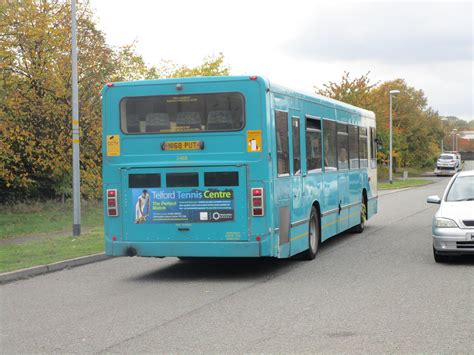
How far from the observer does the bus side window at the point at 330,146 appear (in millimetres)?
14431

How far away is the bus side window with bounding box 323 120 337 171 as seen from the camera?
47.3 ft

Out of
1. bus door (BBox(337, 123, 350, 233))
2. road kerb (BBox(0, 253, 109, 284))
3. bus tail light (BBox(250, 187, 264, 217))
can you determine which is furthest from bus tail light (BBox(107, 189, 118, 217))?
bus door (BBox(337, 123, 350, 233))

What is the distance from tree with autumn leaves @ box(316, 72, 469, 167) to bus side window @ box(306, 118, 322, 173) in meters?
35.1

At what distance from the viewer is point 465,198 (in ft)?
42.0

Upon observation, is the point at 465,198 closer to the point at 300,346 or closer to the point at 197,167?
the point at 197,167

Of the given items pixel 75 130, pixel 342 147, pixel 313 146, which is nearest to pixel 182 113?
pixel 313 146

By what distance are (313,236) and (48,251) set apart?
17.8 ft

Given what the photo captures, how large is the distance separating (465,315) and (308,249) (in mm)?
5292

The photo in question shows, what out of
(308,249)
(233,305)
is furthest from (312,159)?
(233,305)

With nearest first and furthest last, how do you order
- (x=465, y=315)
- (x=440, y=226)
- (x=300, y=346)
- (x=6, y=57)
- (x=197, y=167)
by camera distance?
(x=300, y=346)
(x=465, y=315)
(x=197, y=167)
(x=440, y=226)
(x=6, y=57)

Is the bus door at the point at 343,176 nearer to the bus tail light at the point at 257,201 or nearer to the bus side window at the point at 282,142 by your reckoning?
the bus side window at the point at 282,142

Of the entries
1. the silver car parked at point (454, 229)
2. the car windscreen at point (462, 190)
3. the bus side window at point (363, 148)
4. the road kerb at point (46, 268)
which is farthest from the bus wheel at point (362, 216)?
the road kerb at point (46, 268)

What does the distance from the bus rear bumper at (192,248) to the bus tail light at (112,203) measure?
17.3 inches

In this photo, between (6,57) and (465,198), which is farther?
(6,57)
